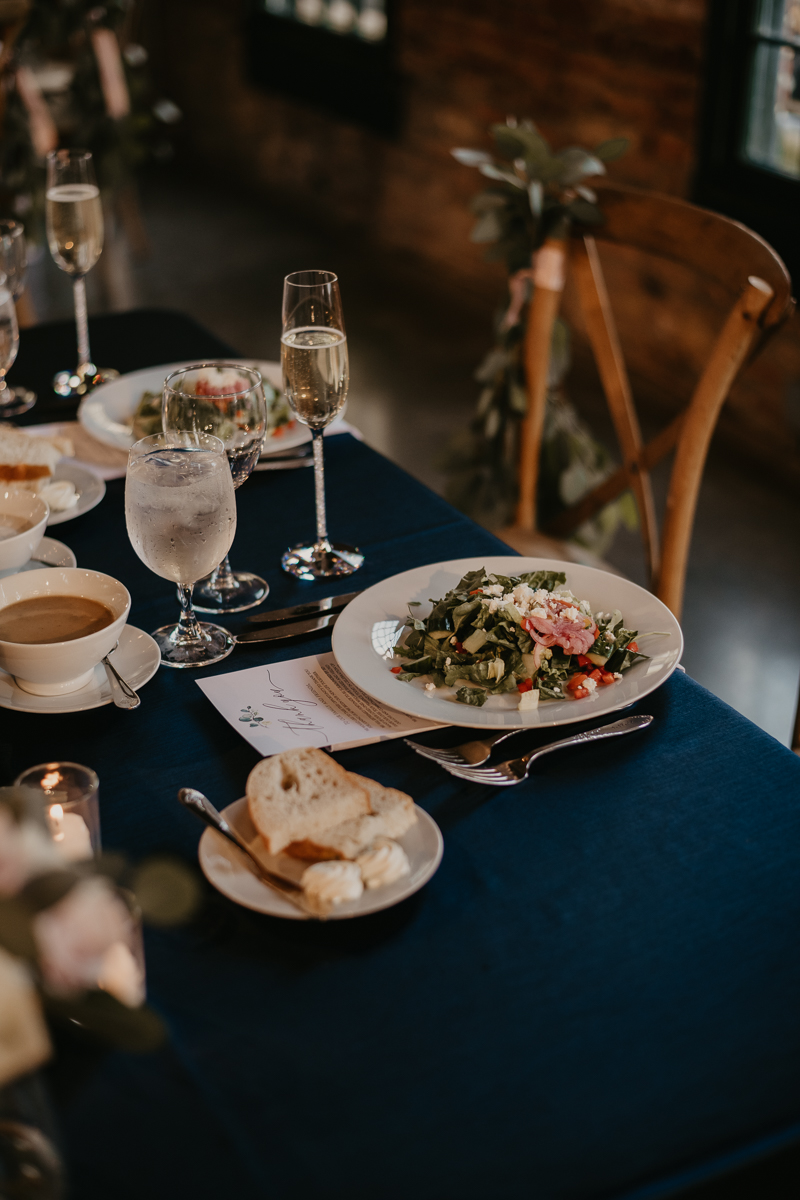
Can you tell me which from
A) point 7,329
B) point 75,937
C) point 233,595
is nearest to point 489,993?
point 75,937

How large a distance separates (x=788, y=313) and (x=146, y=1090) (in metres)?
1.29

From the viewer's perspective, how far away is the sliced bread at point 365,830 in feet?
2.70

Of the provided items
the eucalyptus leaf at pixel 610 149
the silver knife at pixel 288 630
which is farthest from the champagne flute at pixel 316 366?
the eucalyptus leaf at pixel 610 149

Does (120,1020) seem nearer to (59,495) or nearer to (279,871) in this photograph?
(279,871)

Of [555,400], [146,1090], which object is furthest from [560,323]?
[146,1090]

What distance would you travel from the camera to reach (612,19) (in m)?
3.87

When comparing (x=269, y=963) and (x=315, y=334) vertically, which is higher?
Result: (x=315, y=334)

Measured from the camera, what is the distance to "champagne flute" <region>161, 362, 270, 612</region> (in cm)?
115

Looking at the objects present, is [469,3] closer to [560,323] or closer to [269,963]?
[560,323]

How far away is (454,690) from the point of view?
3.38 ft

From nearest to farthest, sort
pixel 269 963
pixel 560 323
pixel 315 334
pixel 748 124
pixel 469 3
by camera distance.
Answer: pixel 269 963 < pixel 315 334 < pixel 560 323 < pixel 748 124 < pixel 469 3

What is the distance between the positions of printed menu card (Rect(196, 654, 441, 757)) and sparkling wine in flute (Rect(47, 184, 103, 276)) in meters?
0.91

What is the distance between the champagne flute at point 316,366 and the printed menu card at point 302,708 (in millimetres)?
202

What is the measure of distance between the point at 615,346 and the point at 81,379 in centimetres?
83
